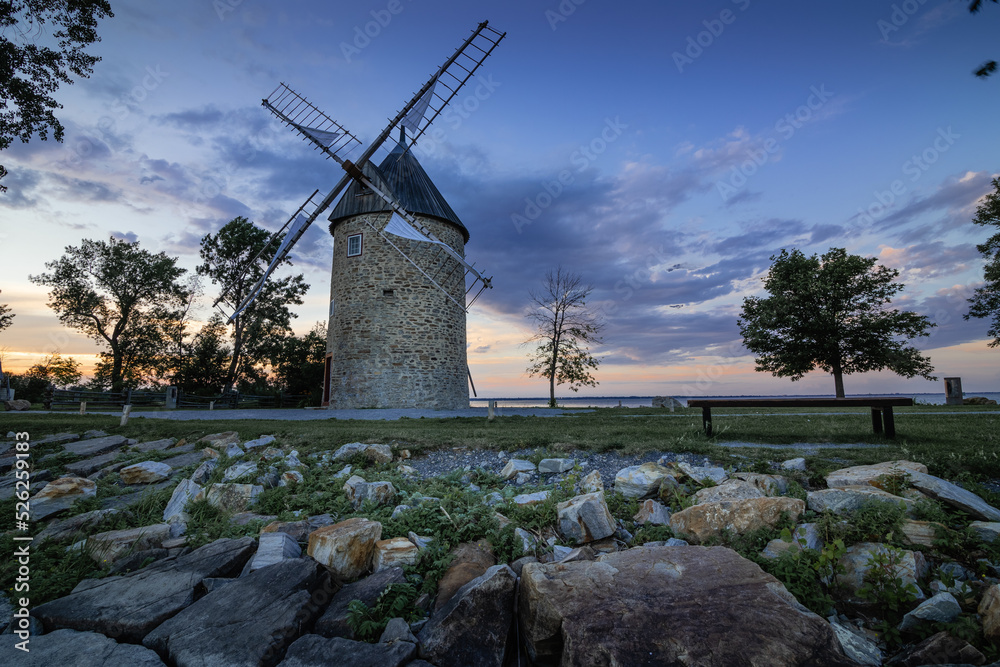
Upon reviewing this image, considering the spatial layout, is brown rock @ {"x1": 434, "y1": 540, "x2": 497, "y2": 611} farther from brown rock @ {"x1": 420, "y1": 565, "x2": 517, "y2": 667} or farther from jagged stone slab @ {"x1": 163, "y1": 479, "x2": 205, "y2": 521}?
jagged stone slab @ {"x1": 163, "y1": 479, "x2": 205, "y2": 521}

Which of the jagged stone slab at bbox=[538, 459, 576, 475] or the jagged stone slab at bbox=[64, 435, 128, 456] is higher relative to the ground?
the jagged stone slab at bbox=[538, 459, 576, 475]

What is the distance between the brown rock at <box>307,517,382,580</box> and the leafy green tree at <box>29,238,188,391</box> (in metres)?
36.2

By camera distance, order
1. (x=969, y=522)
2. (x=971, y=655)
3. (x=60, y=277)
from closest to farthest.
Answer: (x=971, y=655) → (x=969, y=522) → (x=60, y=277)

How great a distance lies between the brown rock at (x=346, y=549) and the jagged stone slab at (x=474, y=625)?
954 millimetres

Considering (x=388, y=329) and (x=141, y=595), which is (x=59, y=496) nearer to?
(x=141, y=595)

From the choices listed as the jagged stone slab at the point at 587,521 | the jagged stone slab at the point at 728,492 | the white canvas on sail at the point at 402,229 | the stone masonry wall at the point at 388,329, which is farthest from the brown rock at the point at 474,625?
the stone masonry wall at the point at 388,329

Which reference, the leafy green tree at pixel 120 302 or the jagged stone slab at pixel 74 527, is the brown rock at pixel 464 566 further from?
the leafy green tree at pixel 120 302

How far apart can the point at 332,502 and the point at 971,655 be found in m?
5.33

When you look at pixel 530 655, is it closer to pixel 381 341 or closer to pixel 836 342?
pixel 381 341

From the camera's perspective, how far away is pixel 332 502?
530 cm

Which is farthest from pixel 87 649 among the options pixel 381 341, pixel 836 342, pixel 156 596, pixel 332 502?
pixel 836 342

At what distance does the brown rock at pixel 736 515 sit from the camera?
394cm

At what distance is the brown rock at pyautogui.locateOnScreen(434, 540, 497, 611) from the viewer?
3.42m

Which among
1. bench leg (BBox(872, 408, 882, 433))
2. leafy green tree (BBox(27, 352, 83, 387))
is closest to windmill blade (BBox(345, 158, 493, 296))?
bench leg (BBox(872, 408, 882, 433))
